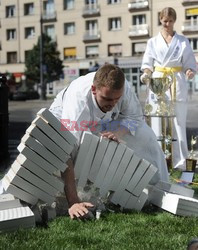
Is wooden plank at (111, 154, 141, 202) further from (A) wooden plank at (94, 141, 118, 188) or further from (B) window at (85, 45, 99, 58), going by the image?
(B) window at (85, 45, 99, 58)

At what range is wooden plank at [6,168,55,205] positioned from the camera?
11.0 feet

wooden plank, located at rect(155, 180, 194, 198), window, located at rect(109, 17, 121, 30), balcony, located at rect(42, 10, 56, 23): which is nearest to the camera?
wooden plank, located at rect(155, 180, 194, 198)

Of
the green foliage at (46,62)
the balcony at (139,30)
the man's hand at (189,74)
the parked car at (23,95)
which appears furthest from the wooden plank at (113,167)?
the balcony at (139,30)

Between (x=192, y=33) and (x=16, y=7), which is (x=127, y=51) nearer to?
(x=192, y=33)

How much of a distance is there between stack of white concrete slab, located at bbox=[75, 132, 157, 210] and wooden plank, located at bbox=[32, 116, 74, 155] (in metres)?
0.16

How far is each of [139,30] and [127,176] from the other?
4340cm

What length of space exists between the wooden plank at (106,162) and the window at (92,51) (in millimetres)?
45618

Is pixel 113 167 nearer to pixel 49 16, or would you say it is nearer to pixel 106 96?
pixel 106 96

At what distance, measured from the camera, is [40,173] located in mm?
3432

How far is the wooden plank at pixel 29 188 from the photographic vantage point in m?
3.36

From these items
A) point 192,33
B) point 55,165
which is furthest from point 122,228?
point 192,33

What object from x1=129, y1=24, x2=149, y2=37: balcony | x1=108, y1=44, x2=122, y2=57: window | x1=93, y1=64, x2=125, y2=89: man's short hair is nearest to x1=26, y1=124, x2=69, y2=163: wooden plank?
x1=93, y1=64, x2=125, y2=89: man's short hair

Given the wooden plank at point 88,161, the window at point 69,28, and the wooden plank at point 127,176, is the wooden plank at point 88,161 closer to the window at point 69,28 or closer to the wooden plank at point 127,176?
the wooden plank at point 127,176

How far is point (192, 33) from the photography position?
43812 millimetres
